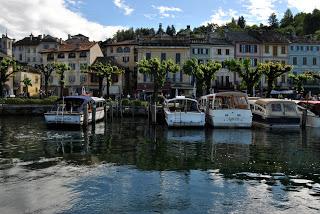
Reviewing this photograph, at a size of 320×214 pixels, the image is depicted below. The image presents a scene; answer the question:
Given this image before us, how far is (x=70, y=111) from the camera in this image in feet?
143

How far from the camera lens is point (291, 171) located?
22.3 m

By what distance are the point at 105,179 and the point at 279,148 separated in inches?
596

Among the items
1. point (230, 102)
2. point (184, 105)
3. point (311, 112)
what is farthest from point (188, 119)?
point (311, 112)

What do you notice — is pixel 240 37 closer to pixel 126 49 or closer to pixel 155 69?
pixel 126 49

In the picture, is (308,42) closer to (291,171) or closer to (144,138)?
(144,138)

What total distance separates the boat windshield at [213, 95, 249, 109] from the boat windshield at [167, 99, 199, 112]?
84.4 inches

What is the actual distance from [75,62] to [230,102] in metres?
55.6

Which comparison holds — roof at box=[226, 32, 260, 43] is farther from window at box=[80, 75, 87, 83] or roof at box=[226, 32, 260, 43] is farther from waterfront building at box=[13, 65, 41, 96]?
waterfront building at box=[13, 65, 41, 96]

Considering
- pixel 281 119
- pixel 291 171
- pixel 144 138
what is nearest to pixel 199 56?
pixel 281 119

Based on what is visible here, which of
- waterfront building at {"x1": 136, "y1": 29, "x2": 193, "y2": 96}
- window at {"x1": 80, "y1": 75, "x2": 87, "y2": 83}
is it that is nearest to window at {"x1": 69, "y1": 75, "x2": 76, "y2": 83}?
window at {"x1": 80, "y1": 75, "x2": 87, "y2": 83}

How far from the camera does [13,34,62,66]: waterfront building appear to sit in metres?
125

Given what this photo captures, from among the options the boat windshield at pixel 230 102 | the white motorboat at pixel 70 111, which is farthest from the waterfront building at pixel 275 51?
the white motorboat at pixel 70 111

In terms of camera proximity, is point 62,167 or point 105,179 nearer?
point 105,179

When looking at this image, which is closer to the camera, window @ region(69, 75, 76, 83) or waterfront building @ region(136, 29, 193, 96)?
waterfront building @ region(136, 29, 193, 96)
